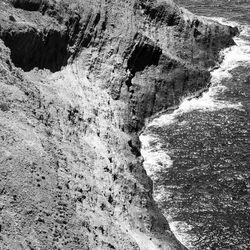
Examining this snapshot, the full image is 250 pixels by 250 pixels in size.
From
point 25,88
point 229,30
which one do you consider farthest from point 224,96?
point 25,88

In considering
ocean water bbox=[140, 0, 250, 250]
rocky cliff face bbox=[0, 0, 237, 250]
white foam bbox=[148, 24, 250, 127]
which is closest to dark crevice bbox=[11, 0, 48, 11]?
rocky cliff face bbox=[0, 0, 237, 250]

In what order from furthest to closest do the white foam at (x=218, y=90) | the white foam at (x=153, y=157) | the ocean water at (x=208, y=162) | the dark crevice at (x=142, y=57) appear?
1. the dark crevice at (x=142, y=57)
2. the white foam at (x=218, y=90)
3. the white foam at (x=153, y=157)
4. the ocean water at (x=208, y=162)

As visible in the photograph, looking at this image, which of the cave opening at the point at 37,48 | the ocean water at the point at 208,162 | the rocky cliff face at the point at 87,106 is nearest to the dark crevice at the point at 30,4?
the rocky cliff face at the point at 87,106

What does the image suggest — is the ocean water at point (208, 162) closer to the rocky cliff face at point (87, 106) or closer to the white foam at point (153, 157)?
the white foam at point (153, 157)

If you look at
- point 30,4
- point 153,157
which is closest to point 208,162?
point 153,157

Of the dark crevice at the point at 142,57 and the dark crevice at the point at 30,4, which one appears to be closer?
the dark crevice at the point at 30,4

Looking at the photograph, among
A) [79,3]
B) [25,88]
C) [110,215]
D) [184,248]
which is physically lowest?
[184,248]

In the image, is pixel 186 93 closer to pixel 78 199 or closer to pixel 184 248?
pixel 184 248
